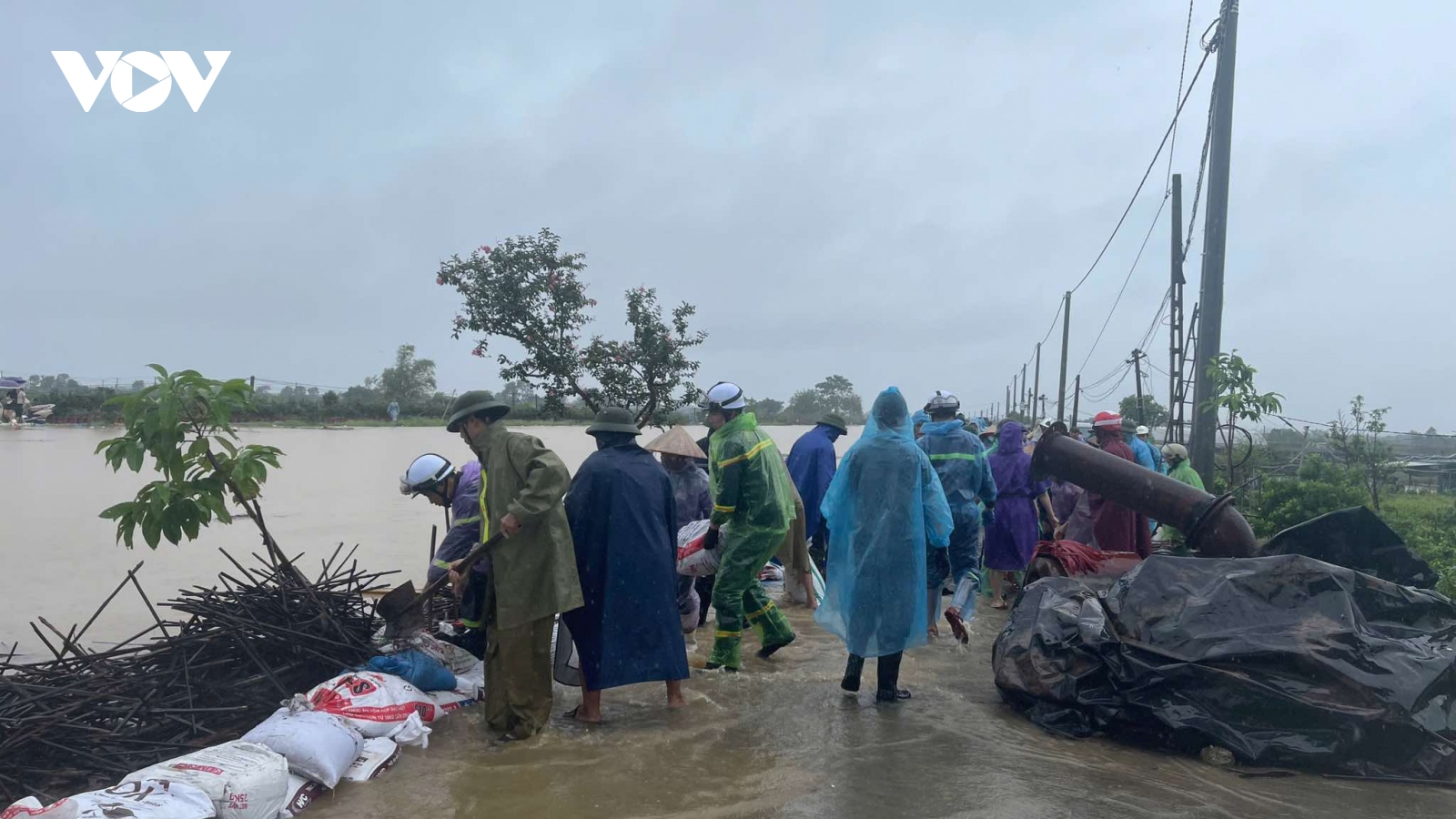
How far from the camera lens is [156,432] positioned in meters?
4.45

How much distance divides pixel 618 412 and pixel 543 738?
1680 mm

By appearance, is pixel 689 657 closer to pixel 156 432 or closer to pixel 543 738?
pixel 543 738

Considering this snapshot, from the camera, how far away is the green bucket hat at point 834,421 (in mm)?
8320

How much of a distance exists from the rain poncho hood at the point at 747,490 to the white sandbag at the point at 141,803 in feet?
9.81

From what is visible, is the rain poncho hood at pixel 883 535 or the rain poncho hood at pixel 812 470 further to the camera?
the rain poncho hood at pixel 812 470

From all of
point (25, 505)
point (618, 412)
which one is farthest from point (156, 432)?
point (25, 505)

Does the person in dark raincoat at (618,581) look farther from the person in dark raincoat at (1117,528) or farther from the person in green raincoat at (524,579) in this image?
the person in dark raincoat at (1117,528)

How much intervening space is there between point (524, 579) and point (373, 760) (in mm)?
994

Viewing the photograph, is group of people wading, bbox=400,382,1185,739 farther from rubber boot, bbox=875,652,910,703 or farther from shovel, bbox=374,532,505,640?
shovel, bbox=374,532,505,640

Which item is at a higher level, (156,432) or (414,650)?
(156,432)

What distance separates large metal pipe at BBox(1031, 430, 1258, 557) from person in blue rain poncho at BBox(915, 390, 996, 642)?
0.70 metres

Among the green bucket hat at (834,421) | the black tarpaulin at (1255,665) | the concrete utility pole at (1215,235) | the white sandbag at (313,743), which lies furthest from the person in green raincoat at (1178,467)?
the white sandbag at (313,743)

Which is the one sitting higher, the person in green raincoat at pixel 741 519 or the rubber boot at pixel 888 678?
the person in green raincoat at pixel 741 519

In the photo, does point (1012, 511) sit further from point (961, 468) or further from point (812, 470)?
point (812, 470)
